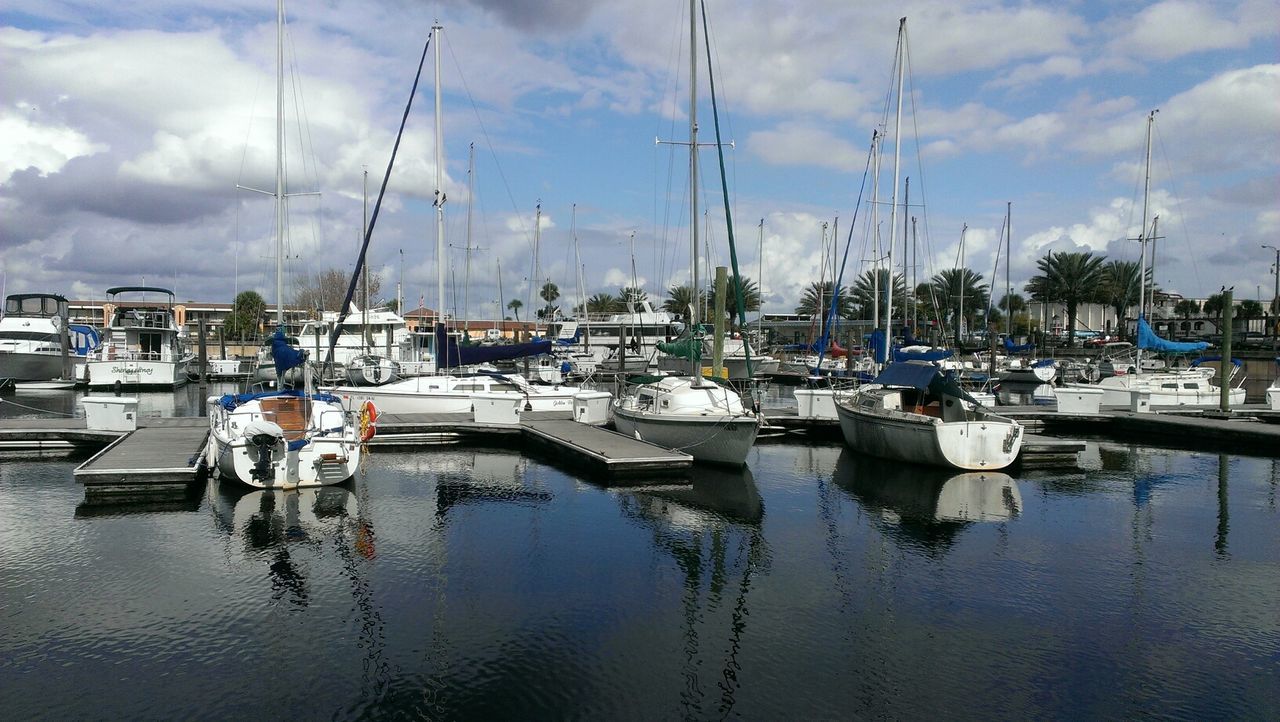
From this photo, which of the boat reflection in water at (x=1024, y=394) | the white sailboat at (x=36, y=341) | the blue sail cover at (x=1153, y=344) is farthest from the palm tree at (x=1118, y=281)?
the white sailboat at (x=36, y=341)

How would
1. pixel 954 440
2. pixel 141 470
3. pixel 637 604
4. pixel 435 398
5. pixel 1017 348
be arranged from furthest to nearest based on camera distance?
pixel 1017 348, pixel 435 398, pixel 954 440, pixel 141 470, pixel 637 604

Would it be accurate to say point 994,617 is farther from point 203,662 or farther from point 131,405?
point 131,405

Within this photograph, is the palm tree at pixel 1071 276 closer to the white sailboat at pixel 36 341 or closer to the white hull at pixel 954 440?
the white hull at pixel 954 440

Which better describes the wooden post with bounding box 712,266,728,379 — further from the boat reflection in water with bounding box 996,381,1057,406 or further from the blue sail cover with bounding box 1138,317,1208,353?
the blue sail cover with bounding box 1138,317,1208,353

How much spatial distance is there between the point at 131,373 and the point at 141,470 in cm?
3662

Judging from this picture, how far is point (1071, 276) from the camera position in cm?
6706

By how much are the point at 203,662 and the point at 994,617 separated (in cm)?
949

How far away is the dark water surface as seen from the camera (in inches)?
333

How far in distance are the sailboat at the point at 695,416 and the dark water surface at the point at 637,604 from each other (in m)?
2.13

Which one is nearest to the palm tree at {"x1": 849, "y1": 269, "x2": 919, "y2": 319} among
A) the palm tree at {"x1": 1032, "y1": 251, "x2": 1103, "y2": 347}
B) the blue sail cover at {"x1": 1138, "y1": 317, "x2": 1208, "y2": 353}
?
the palm tree at {"x1": 1032, "y1": 251, "x2": 1103, "y2": 347}

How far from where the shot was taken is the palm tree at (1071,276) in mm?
66688

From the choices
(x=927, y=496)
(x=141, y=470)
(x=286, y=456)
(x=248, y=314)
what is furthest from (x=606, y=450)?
(x=248, y=314)

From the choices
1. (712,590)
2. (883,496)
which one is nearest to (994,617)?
(712,590)

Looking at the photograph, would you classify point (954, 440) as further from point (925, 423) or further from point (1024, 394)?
point (1024, 394)
